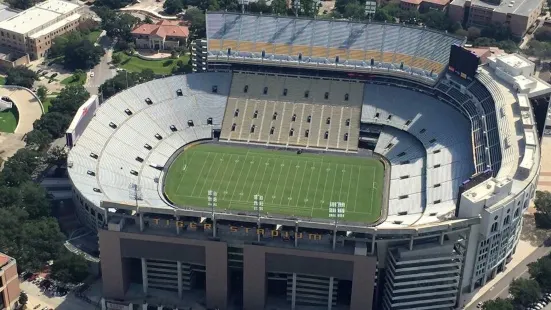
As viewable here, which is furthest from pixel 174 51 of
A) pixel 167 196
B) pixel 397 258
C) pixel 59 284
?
pixel 397 258

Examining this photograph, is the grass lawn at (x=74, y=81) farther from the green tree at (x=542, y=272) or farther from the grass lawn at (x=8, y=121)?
the green tree at (x=542, y=272)

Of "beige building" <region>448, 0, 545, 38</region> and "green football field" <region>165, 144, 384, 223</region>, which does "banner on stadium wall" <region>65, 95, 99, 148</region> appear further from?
"beige building" <region>448, 0, 545, 38</region>

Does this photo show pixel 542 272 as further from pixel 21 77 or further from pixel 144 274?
pixel 21 77

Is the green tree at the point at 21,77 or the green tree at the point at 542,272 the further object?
the green tree at the point at 21,77

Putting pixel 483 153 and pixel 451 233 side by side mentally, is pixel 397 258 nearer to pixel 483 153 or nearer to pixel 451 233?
pixel 451 233

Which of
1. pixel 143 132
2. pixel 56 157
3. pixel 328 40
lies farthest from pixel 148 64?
pixel 56 157

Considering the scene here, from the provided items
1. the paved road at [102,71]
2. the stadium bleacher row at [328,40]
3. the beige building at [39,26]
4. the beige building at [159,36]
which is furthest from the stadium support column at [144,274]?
the beige building at [39,26]
